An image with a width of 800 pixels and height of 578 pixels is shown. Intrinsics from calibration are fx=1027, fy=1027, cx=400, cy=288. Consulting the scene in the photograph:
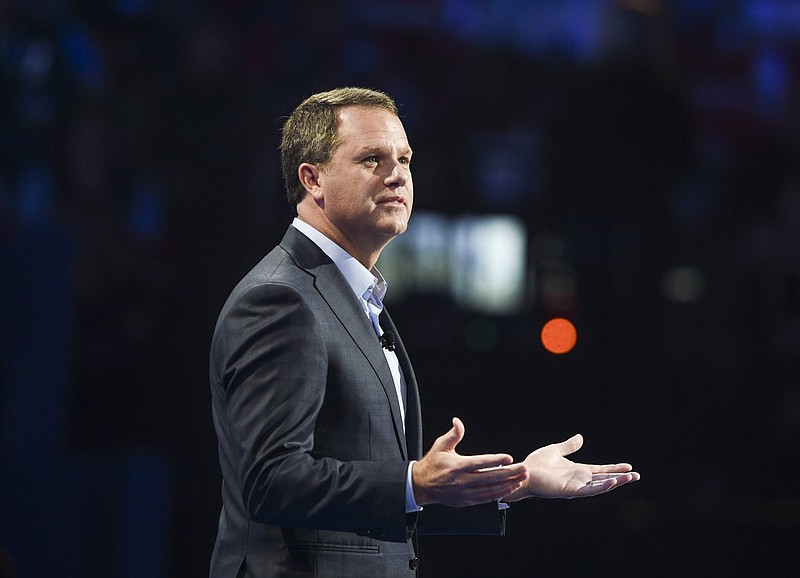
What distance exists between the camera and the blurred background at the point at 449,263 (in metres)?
4.34

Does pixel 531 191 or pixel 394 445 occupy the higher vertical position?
pixel 531 191

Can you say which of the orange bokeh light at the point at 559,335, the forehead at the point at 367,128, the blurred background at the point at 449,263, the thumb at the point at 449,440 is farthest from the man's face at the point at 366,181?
the orange bokeh light at the point at 559,335

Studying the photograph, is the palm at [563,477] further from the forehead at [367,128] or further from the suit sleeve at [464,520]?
the forehead at [367,128]

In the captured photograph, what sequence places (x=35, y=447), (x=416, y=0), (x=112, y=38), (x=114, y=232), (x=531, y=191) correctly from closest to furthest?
(x=35, y=447), (x=114, y=232), (x=112, y=38), (x=531, y=191), (x=416, y=0)

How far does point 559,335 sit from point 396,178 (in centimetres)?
513

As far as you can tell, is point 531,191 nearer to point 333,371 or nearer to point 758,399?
point 758,399

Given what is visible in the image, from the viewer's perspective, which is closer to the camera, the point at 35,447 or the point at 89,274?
the point at 35,447

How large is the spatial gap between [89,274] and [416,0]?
5149 mm

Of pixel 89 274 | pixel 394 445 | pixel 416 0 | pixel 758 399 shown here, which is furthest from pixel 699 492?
pixel 416 0

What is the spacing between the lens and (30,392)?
418cm

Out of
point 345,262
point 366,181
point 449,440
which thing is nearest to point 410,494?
point 449,440

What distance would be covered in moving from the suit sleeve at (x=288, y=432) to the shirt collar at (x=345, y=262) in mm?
222

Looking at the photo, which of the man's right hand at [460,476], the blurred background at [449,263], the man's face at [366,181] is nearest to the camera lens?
the man's right hand at [460,476]

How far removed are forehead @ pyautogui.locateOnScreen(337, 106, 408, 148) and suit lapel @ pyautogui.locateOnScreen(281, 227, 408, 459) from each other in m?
0.23
